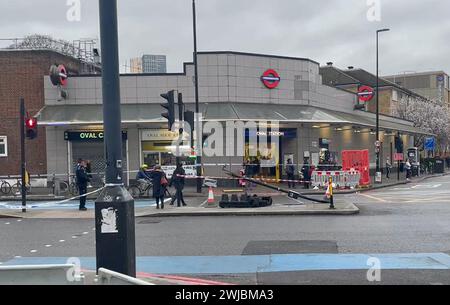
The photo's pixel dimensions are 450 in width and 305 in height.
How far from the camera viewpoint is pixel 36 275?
14.7ft

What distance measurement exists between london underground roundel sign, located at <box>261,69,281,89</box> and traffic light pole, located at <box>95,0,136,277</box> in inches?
982

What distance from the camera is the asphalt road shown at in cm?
744

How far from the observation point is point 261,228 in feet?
40.2

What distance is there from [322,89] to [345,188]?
9.81m

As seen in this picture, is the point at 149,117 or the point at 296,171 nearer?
the point at 149,117

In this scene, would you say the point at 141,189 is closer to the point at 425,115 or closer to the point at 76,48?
the point at 76,48

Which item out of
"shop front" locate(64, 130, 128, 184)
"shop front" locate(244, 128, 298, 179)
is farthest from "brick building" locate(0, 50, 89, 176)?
"shop front" locate(244, 128, 298, 179)

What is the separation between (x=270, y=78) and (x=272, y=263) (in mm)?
22987

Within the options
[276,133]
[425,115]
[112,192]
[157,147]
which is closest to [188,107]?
[157,147]

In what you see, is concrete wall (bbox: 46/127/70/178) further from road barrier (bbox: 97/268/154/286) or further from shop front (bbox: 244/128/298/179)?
road barrier (bbox: 97/268/154/286)

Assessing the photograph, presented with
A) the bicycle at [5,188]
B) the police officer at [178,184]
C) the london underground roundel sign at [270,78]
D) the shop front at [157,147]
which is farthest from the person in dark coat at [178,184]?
the london underground roundel sign at [270,78]

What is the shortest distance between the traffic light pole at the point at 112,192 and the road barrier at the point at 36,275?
953 millimetres
